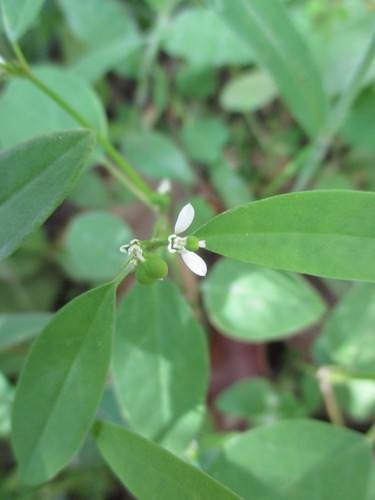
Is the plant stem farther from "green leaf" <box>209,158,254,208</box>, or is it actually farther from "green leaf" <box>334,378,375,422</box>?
"green leaf" <box>209,158,254,208</box>

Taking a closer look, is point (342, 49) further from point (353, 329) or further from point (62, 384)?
point (62, 384)

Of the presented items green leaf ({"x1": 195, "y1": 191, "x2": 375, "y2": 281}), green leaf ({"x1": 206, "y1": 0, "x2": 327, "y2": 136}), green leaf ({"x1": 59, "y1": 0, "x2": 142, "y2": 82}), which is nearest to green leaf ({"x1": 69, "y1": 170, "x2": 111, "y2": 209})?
green leaf ({"x1": 59, "y1": 0, "x2": 142, "y2": 82})

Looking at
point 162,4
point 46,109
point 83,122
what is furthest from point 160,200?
point 162,4

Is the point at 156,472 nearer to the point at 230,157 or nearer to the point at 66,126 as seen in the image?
the point at 66,126

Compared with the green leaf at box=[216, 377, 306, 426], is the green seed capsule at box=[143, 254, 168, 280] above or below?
above

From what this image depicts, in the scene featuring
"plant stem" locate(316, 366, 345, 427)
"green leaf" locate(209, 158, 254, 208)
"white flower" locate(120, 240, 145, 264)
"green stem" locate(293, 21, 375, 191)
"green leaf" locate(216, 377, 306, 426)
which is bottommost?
"plant stem" locate(316, 366, 345, 427)

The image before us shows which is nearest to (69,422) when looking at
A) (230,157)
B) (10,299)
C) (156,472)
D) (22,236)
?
(156,472)
